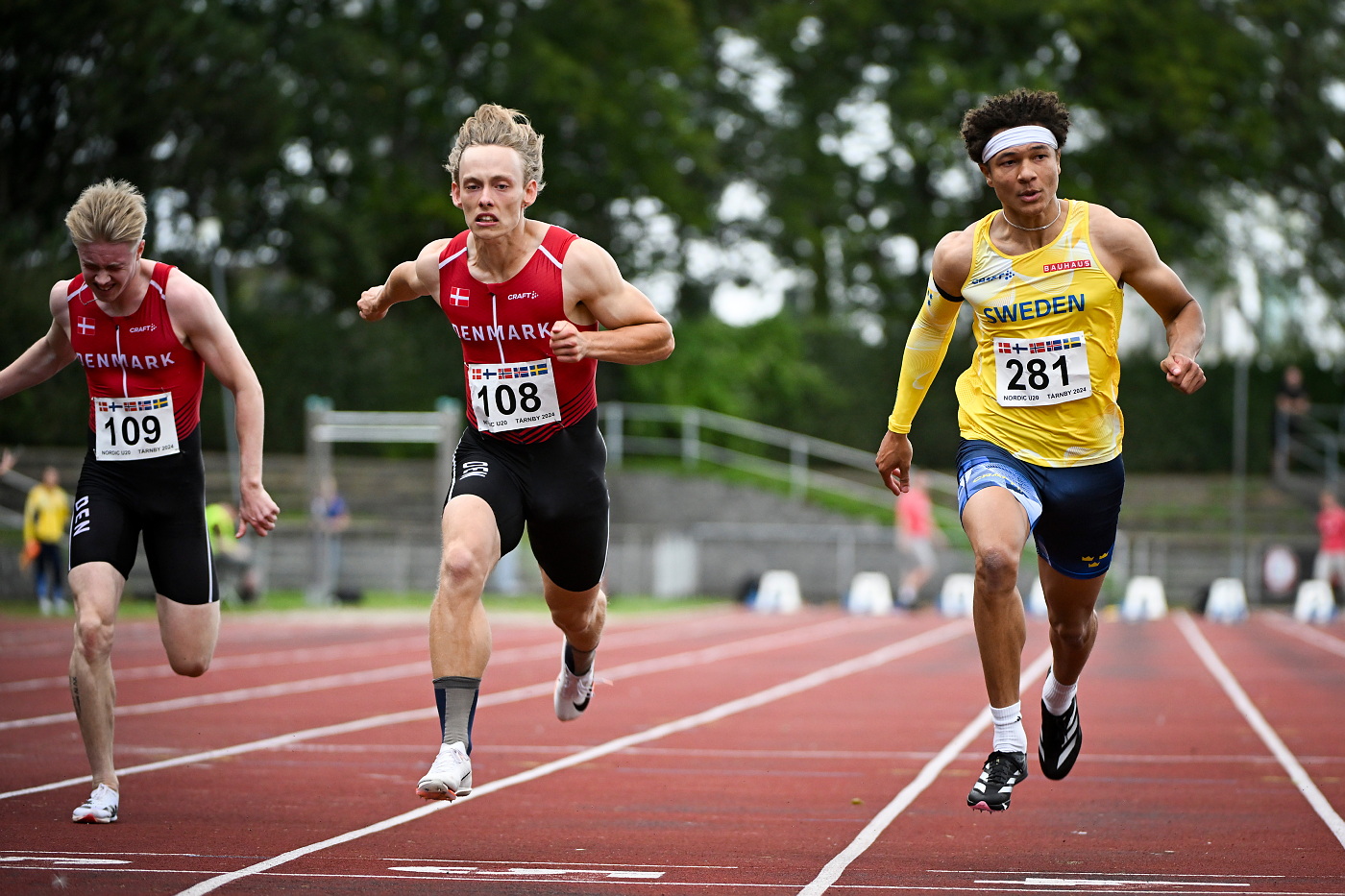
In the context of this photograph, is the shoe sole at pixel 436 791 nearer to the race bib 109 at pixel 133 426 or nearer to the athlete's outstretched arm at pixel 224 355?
the athlete's outstretched arm at pixel 224 355

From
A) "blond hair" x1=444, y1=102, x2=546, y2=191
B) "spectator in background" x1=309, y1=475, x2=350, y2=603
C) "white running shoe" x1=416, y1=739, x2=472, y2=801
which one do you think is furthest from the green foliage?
"white running shoe" x1=416, y1=739, x2=472, y2=801

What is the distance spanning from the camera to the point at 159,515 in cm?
666

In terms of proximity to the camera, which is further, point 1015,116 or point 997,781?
point 1015,116

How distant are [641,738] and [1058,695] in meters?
3.43

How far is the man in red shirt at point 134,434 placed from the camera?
6.32m

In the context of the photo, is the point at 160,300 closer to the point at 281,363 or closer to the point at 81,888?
the point at 81,888

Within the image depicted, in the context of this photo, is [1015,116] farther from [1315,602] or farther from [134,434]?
[1315,602]

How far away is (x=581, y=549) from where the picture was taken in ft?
21.4

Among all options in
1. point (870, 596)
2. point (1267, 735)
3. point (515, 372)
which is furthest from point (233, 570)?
point (515, 372)

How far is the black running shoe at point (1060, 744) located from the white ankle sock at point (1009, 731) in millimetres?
852

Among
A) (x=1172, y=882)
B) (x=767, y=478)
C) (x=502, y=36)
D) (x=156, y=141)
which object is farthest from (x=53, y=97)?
(x=1172, y=882)

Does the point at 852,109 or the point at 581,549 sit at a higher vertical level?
the point at 852,109

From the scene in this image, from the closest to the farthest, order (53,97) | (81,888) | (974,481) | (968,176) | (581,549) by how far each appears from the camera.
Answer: (81,888)
(974,481)
(581,549)
(53,97)
(968,176)

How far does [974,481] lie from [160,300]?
321cm
